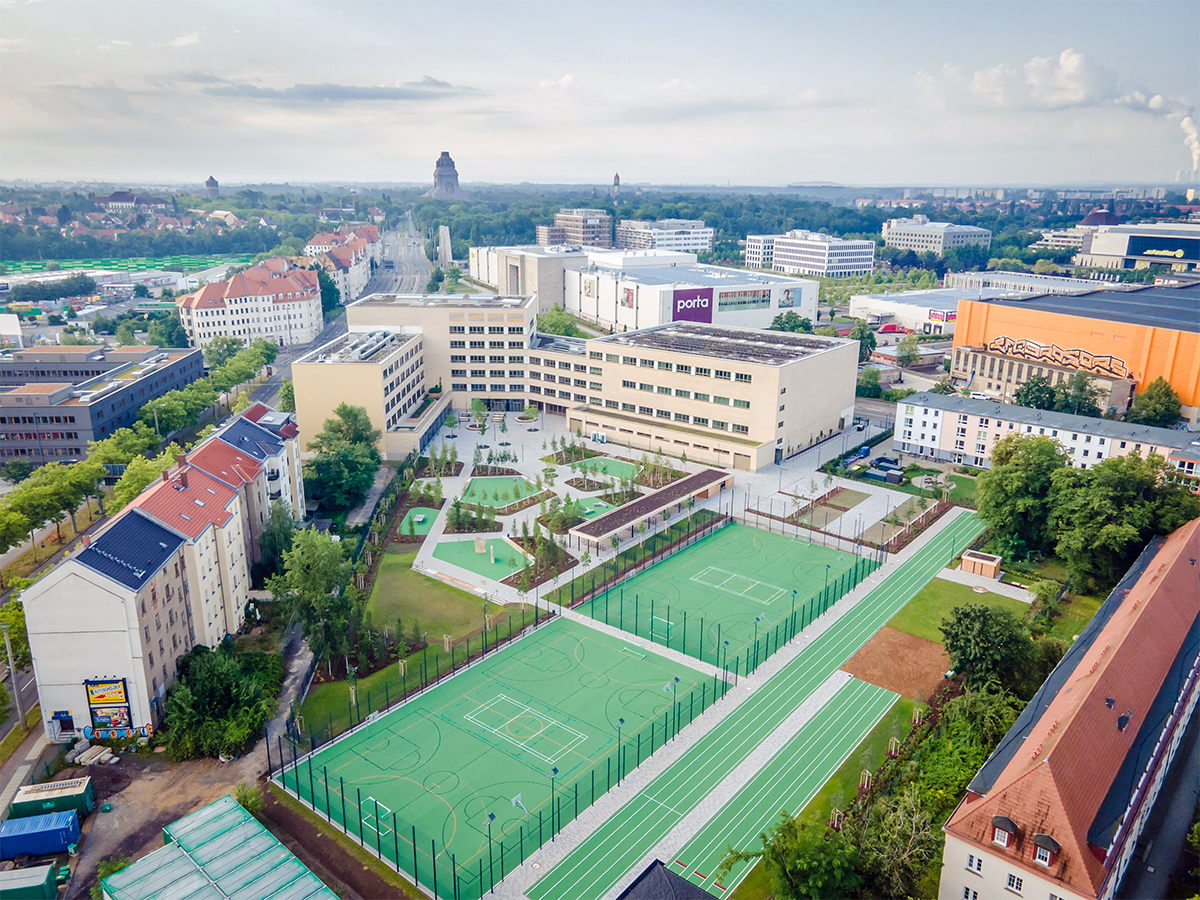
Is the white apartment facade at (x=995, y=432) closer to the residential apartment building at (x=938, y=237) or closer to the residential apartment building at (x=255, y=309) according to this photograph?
the residential apartment building at (x=255, y=309)

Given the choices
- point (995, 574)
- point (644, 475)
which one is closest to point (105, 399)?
point (644, 475)

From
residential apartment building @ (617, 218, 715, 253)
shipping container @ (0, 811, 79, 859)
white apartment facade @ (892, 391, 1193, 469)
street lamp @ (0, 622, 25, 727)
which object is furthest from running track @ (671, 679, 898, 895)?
residential apartment building @ (617, 218, 715, 253)

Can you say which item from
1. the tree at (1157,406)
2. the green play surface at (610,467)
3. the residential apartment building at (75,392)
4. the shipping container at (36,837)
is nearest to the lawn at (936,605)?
the green play surface at (610,467)

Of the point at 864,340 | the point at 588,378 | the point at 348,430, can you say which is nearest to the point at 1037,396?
the point at 864,340

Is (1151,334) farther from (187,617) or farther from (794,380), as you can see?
(187,617)

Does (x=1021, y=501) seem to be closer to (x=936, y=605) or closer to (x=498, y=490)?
(x=936, y=605)

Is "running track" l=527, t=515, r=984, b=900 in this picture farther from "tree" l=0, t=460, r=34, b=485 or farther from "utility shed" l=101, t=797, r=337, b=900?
"tree" l=0, t=460, r=34, b=485
